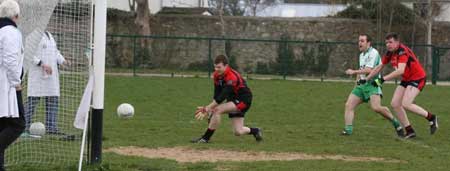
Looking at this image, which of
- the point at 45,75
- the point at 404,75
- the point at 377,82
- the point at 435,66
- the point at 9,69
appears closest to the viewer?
the point at 9,69

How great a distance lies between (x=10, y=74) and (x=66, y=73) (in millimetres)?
3415

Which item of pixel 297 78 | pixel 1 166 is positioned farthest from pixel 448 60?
pixel 1 166

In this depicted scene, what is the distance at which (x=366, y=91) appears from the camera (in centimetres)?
1373

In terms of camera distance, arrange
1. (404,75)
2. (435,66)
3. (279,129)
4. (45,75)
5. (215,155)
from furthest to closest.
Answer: (435,66) < (279,129) < (404,75) < (45,75) < (215,155)

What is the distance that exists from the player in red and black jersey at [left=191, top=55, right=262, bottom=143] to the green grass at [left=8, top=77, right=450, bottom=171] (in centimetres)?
Answer: 25

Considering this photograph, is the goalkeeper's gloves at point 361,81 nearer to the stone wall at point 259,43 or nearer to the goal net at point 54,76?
the goal net at point 54,76

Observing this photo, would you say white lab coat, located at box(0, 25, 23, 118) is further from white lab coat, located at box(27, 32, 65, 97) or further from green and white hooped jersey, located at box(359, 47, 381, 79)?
green and white hooped jersey, located at box(359, 47, 381, 79)

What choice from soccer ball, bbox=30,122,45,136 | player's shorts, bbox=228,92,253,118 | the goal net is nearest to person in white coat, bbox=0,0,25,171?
the goal net

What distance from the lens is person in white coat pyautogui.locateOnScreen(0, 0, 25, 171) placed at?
8.75 metres

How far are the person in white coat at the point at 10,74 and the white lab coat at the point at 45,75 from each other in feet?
9.98

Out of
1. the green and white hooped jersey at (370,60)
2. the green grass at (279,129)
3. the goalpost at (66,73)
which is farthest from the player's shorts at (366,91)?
the goalpost at (66,73)

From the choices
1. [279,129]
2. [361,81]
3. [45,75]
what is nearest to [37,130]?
[45,75]

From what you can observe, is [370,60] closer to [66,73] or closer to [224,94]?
[224,94]

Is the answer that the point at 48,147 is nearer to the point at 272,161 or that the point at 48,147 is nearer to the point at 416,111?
the point at 272,161
